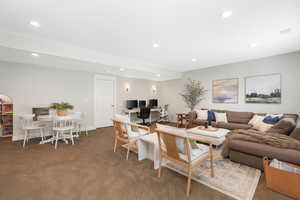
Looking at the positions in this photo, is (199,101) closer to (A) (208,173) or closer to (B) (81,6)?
(A) (208,173)

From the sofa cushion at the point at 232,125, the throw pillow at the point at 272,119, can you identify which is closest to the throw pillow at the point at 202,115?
the sofa cushion at the point at 232,125

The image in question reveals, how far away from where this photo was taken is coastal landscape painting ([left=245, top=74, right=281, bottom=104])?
3797mm

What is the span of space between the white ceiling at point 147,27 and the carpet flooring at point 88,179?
2334mm

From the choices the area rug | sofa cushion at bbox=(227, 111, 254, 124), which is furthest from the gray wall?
the area rug

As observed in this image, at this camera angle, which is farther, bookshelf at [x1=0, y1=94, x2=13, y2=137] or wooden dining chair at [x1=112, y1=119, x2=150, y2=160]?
bookshelf at [x1=0, y1=94, x2=13, y2=137]

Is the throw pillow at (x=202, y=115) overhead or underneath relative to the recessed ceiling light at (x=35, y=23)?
underneath

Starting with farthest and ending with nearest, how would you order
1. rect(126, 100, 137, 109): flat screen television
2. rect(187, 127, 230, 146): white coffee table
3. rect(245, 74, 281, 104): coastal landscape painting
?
1. rect(126, 100, 137, 109): flat screen television
2. rect(245, 74, 281, 104): coastal landscape painting
3. rect(187, 127, 230, 146): white coffee table

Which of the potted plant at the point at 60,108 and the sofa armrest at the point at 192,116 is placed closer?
the potted plant at the point at 60,108

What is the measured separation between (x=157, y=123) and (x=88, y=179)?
1414mm

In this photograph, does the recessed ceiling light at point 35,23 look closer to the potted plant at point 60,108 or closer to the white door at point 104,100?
the potted plant at point 60,108

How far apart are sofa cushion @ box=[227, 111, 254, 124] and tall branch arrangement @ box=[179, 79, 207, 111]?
1326 mm

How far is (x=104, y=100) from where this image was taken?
5742 mm

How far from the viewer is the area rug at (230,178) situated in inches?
67.5

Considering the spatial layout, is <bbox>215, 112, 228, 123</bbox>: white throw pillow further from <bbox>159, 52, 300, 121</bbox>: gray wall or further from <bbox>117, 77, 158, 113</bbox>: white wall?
<bbox>117, 77, 158, 113</bbox>: white wall
